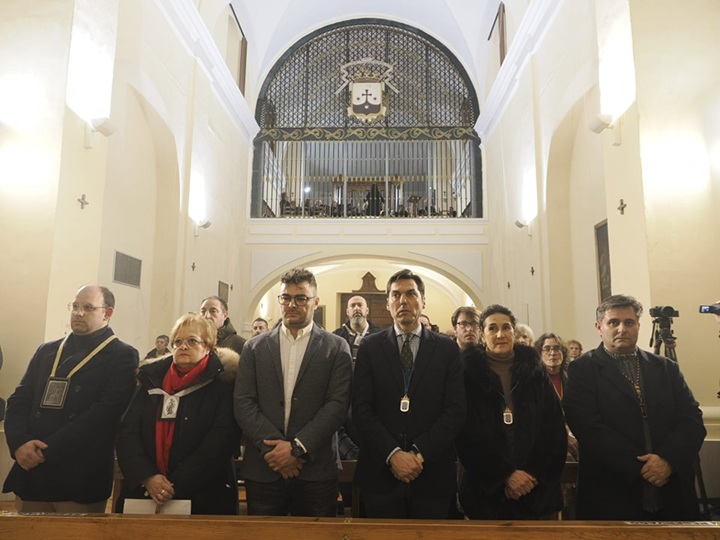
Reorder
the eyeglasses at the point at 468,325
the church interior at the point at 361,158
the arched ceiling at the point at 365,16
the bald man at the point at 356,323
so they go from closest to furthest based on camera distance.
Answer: the eyeglasses at the point at 468,325
the church interior at the point at 361,158
the bald man at the point at 356,323
the arched ceiling at the point at 365,16

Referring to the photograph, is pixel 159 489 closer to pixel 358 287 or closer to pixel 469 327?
pixel 469 327

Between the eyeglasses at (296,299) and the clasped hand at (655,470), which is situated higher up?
the eyeglasses at (296,299)

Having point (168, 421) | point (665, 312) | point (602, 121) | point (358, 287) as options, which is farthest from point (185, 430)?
point (358, 287)

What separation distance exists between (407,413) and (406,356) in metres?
0.27

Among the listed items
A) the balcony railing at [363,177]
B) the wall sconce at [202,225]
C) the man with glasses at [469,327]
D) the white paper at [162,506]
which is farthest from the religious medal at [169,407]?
the balcony railing at [363,177]

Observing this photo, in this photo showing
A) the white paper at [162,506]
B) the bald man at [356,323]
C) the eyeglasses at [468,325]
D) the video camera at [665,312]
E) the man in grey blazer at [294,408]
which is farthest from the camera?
the bald man at [356,323]

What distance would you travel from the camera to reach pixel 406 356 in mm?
2697

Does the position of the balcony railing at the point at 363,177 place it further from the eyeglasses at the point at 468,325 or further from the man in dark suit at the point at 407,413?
the man in dark suit at the point at 407,413

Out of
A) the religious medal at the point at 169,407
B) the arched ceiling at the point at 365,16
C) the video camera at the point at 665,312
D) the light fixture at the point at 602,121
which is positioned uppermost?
the arched ceiling at the point at 365,16

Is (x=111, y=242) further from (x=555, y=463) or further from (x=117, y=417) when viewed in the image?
(x=555, y=463)

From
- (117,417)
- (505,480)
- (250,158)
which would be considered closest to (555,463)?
(505,480)

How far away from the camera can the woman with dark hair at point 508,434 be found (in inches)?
97.3

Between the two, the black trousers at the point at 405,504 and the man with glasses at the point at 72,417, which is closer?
the black trousers at the point at 405,504

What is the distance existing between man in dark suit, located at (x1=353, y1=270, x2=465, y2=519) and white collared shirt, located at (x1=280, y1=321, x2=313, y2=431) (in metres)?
0.27
